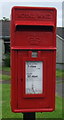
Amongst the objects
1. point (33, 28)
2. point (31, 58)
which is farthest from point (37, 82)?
point (33, 28)

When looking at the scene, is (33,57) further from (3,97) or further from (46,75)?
(3,97)

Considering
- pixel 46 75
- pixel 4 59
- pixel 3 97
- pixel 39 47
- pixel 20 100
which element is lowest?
pixel 4 59

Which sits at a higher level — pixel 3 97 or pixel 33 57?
pixel 33 57

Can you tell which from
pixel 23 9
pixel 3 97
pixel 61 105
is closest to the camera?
pixel 23 9

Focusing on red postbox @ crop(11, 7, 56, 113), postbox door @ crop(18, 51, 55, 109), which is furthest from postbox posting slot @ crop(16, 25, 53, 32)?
postbox door @ crop(18, 51, 55, 109)

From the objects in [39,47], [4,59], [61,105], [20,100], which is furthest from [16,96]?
[4,59]

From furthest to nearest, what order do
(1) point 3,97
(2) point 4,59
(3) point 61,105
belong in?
(2) point 4,59 → (1) point 3,97 → (3) point 61,105

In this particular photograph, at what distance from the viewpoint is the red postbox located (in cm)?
489

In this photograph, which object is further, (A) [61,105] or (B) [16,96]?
(A) [61,105]

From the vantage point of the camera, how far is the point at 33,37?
4938 mm

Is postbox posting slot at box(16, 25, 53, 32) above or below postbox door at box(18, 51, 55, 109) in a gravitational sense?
above

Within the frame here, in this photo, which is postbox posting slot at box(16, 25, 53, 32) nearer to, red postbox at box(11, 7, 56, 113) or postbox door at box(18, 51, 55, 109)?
red postbox at box(11, 7, 56, 113)

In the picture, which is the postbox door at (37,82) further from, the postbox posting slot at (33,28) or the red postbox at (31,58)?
the postbox posting slot at (33,28)

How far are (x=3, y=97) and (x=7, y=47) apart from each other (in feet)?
91.7
